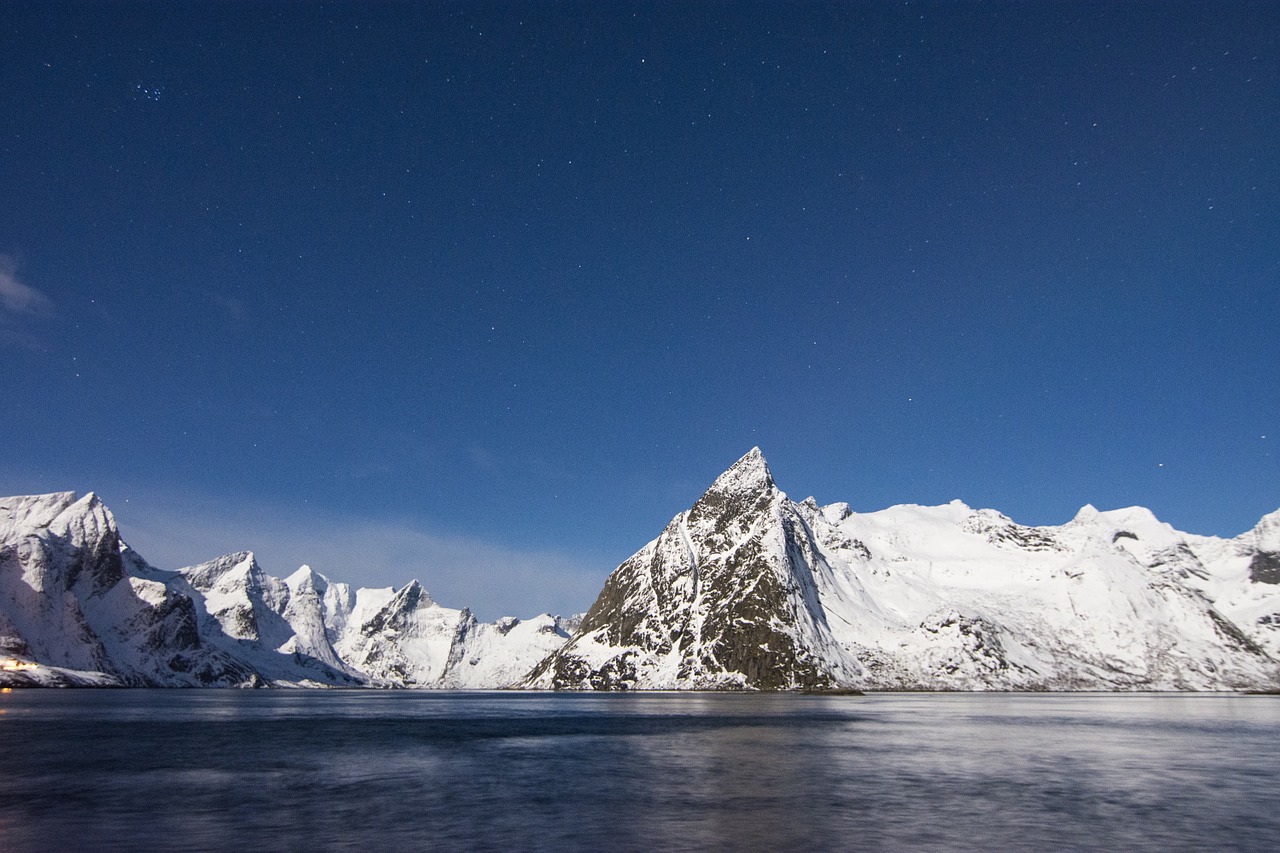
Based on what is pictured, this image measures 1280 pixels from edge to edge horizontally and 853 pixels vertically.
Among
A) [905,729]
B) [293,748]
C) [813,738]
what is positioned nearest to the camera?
[293,748]

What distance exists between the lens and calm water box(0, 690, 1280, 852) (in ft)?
96.1

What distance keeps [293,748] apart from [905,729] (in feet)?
218

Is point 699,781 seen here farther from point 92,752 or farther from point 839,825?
point 92,752

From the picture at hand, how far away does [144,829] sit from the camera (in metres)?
30.3

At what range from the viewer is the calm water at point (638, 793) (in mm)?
29281

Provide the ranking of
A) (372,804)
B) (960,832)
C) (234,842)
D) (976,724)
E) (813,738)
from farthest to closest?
1. (976,724)
2. (813,738)
3. (372,804)
4. (960,832)
5. (234,842)

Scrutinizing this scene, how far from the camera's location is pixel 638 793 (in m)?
41.3

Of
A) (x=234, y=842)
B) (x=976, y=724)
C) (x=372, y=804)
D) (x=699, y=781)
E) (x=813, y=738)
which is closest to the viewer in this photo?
(x=234, y=842)

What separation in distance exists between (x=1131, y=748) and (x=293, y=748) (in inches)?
2898

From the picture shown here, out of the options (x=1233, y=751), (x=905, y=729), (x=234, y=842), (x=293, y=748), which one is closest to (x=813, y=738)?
(x=905, y=729)

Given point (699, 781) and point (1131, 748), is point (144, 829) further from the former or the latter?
point (1131, 748)

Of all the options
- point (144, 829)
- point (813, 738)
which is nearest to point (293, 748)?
point (144, 829)

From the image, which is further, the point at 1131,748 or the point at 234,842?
the point at 1131,748

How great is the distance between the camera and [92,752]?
62.2 meters
